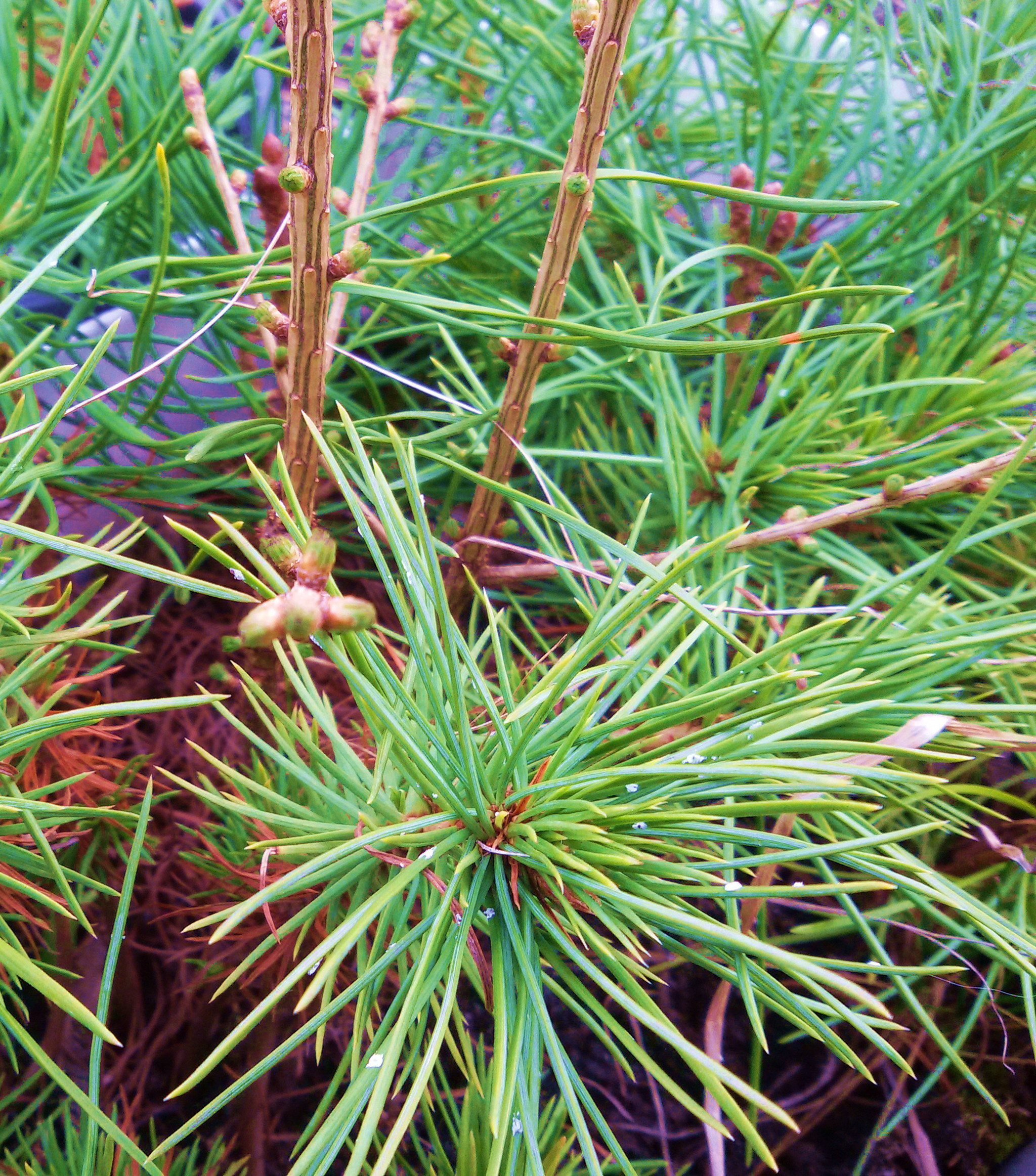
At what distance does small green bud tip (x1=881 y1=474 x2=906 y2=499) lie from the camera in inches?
10.5

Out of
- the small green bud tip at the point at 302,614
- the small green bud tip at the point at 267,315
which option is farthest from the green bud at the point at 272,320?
the small green bud tip at the point at 302,614

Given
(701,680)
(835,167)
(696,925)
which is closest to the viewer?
(696,925)

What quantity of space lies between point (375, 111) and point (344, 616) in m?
0.23

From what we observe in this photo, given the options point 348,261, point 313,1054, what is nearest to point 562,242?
point 348,261

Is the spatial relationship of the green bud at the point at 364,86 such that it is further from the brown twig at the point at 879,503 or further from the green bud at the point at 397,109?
the brown twig at the point at 879,503

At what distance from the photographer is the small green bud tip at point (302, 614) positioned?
125 millimetres

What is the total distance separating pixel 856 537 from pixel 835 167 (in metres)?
0.18

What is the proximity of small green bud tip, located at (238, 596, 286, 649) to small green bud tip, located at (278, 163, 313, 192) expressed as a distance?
10 centimetres

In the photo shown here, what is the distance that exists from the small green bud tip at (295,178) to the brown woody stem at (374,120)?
79 mm

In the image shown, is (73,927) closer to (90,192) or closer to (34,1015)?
(34,1015)

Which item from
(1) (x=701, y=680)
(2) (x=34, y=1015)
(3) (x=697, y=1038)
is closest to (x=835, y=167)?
(1) (x=701, y=680)

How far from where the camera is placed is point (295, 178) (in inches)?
6.9

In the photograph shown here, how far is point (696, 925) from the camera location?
0.16 metres

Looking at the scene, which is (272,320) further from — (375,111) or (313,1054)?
(313,1054)
